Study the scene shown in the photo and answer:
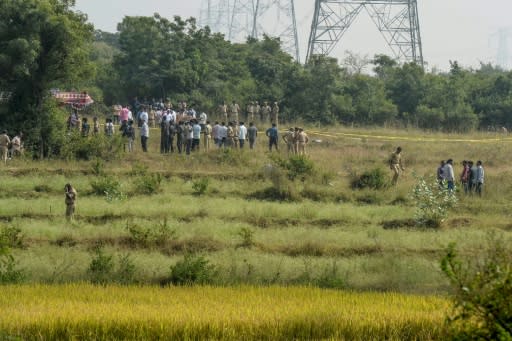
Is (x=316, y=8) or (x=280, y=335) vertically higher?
(x=316, y=8)

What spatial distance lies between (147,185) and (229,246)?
8178mm

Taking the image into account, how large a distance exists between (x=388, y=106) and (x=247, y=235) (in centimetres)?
3042

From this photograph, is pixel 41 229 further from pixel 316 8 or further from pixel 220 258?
pixel 316 8

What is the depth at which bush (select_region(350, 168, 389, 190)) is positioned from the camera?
2812 centimetres

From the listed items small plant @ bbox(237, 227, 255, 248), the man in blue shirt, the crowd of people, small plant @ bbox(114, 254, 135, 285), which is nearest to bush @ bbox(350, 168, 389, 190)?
the crowd of people

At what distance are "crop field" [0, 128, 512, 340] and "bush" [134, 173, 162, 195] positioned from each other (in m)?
0.04

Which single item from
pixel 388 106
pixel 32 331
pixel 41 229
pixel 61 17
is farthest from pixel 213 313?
pixel 388 106

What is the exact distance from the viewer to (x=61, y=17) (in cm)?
3170

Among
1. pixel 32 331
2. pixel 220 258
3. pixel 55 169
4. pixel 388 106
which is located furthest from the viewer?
pixel 388 106

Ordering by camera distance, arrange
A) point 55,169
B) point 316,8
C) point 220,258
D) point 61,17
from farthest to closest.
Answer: point 316,8 → point 61,17 → point 55,169 → point 220,258

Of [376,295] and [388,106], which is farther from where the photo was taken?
[388,106]

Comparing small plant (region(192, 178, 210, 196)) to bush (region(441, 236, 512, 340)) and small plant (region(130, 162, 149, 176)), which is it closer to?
small plant (region(130, 162, 149, 176))

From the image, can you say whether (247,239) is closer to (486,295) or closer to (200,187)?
(200,187)

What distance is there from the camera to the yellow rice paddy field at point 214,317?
39.5 ft
